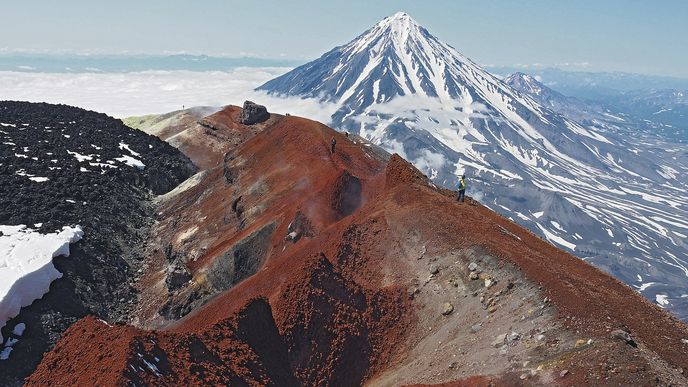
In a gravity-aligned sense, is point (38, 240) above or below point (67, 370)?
below

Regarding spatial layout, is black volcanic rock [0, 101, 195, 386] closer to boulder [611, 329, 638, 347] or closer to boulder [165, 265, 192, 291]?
boulder [165, 265, 192, 291]

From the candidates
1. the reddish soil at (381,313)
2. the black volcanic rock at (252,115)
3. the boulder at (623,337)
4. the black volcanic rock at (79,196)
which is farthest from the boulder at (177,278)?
the black volcanic rock at (252,115)

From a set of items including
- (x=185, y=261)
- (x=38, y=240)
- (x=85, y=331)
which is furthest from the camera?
(x=185, y=261)

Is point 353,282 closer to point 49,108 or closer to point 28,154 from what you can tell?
point 28,154

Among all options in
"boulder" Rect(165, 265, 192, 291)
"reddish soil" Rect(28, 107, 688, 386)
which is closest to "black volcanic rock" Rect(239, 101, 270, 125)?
"reddish soil" Rect(28, 107, 688, 386)

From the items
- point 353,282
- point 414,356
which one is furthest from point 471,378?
point 353,282

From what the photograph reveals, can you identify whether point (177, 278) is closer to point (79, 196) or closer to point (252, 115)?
point (79, 196)

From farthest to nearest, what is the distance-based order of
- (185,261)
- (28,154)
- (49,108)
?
(49,108), (28,154), (185,261)
